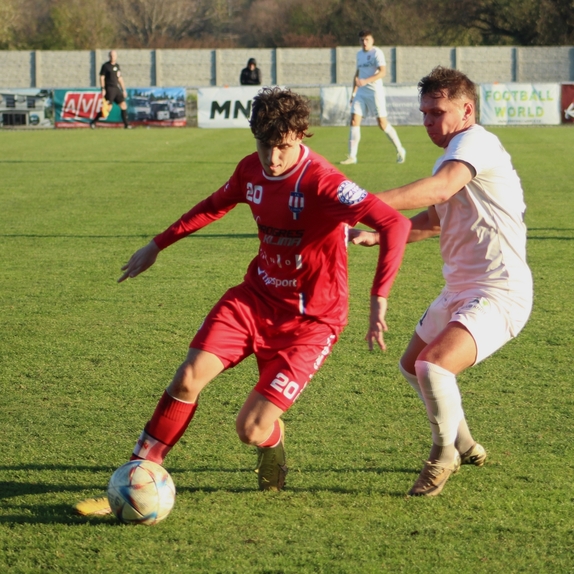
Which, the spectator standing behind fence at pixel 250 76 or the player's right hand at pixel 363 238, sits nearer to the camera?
the player's right hand at pixel 363 238

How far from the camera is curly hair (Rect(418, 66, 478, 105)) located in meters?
3.77

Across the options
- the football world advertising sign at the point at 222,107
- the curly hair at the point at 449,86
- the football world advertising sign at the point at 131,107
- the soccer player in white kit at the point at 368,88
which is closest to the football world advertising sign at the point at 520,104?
the football world advertising sign at the point at 222,107

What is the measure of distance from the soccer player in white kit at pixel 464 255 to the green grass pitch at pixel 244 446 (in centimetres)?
40

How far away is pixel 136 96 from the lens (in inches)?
1212

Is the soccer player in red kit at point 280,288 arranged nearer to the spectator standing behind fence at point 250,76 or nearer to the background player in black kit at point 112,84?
the background player in black kit at point 112,84

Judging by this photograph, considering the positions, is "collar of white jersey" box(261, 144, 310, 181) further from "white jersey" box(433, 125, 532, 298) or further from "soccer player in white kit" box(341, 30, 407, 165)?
"soccer player in white kit" box(341, 30, 407, 165)

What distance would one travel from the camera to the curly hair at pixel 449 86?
3.77 m

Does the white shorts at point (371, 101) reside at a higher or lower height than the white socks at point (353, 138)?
higher

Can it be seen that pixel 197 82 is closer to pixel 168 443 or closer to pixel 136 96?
pixel 136 96

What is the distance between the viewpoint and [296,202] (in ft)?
12.4

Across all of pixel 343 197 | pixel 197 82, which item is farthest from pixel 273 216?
pixel 197 82

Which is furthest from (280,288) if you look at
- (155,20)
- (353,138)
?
(155,20)

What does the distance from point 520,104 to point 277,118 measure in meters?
27.8

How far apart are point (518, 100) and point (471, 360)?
91.1 ft
